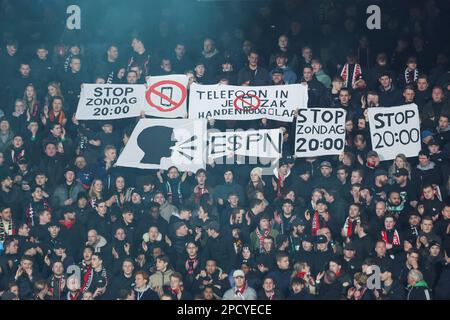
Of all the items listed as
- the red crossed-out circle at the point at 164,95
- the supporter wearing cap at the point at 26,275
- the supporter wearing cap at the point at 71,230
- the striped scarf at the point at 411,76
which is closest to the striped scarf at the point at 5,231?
the supporter wearing cap at the point at 71,230

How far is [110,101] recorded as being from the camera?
25.1 meters

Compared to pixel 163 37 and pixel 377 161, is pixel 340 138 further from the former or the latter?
pixel 163 37

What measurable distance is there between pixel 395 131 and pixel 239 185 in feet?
8.08

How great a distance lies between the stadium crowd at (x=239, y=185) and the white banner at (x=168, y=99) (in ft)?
1.03

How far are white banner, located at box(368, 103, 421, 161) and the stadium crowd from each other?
0.17m

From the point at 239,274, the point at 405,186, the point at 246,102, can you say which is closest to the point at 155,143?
the point at 246,102

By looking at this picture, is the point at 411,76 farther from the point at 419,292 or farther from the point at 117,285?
the point at 117,285

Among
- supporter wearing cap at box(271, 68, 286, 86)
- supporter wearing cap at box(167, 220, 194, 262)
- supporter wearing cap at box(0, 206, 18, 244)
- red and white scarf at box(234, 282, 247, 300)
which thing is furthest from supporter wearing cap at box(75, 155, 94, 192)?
red and white scarf at box(234, 282, 247, 300)

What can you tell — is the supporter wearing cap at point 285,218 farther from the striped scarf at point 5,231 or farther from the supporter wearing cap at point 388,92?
the striped scarf at point 5,231

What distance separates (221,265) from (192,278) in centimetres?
43

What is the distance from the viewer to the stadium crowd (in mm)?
21984

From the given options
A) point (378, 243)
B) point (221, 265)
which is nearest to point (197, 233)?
point (221, 265)

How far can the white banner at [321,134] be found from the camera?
24.2m

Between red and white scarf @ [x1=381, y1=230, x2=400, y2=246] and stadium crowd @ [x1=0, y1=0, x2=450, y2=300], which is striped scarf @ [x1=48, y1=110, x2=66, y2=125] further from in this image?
red and white scarf @ [x1=381, y1=230, x2=400, y2=246]
